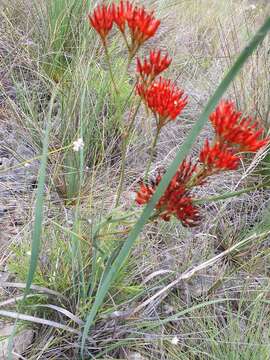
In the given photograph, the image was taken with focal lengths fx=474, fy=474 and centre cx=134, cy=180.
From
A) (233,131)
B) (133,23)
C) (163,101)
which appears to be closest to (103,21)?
(133,23)

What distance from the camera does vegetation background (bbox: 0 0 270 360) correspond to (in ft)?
3.65

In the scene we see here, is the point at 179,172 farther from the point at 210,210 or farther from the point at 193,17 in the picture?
the point at 193,17

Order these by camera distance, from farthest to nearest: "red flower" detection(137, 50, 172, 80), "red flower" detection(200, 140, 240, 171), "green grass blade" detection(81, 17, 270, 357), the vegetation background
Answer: the vegetation background, "red flower" detection(137, 50, 172, 80), "red flower" detection(200, 140, 240, 171), "green grass blade" detection(81, 17, 270, 357)

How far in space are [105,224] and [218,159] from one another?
14.7 inches

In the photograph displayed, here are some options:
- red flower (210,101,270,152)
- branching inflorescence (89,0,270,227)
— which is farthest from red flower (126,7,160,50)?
red flower (210,101,270,152)

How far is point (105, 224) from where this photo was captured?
106cm

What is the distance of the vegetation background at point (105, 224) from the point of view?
111cm

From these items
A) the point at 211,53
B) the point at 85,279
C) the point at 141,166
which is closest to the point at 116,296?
the point at 85,279

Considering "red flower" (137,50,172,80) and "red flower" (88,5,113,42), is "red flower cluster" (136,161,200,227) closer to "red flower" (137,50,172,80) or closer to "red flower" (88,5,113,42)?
"red flower" (137,50,172,80)

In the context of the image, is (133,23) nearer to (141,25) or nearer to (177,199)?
(141,25)

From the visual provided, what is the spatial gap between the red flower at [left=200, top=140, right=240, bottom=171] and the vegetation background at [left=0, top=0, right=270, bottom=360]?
0.59 ft

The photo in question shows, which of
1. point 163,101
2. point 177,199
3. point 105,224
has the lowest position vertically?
point 105,224

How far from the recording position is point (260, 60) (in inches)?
82.3

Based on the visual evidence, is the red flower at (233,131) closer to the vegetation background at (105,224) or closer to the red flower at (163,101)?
the red flower at (163,101)
